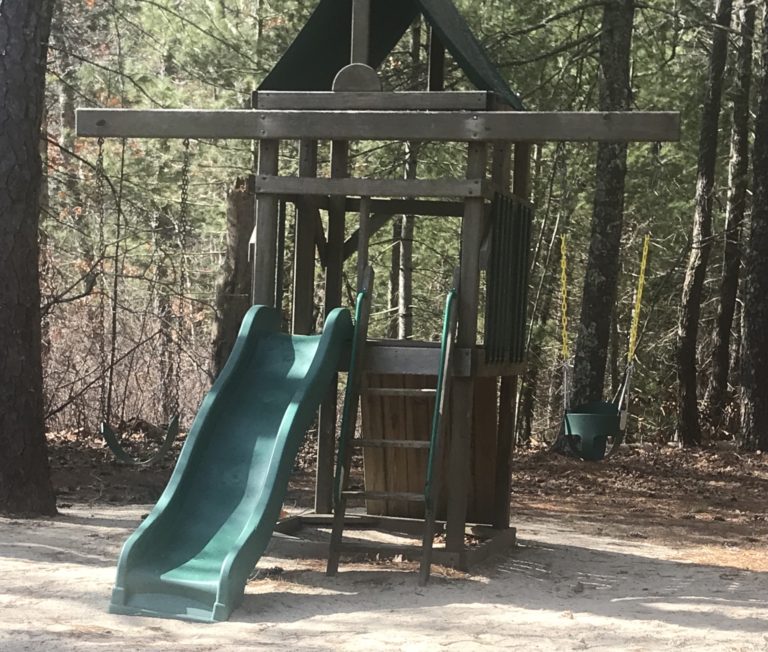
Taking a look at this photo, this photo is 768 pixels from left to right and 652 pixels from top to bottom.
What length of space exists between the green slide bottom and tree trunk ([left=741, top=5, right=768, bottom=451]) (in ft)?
25.4

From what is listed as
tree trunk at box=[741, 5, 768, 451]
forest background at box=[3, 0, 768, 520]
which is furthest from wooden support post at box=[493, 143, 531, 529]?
tree trunk at box=[741, 5, 768, 451]

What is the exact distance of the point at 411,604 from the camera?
19.9ft

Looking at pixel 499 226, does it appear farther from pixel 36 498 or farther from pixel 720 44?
pixel 720 44

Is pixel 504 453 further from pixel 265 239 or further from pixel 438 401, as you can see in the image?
pixel 265 239

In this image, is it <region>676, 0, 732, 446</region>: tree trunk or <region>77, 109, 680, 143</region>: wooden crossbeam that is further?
<region>676, 0, 732, 446</region>: tree trunk

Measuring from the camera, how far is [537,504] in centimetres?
1038

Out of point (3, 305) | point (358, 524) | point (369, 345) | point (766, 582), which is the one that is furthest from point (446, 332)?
point (3, 305)

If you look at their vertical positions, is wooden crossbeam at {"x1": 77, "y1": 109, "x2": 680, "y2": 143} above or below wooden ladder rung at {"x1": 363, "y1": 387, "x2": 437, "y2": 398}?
above

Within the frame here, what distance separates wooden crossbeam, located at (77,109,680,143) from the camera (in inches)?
256

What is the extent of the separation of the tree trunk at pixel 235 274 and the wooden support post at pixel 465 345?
11.9 feet

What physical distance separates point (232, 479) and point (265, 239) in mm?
1668

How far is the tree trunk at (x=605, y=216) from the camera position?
12367mm

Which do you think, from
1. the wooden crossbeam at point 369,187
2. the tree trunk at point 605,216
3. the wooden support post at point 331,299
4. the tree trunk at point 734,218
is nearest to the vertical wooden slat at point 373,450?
the wooden support post at point 331,299

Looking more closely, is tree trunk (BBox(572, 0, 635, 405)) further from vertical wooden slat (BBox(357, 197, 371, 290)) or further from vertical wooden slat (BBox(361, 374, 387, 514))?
vertical wooden slat (BBox(357, 197, 371, 290))
